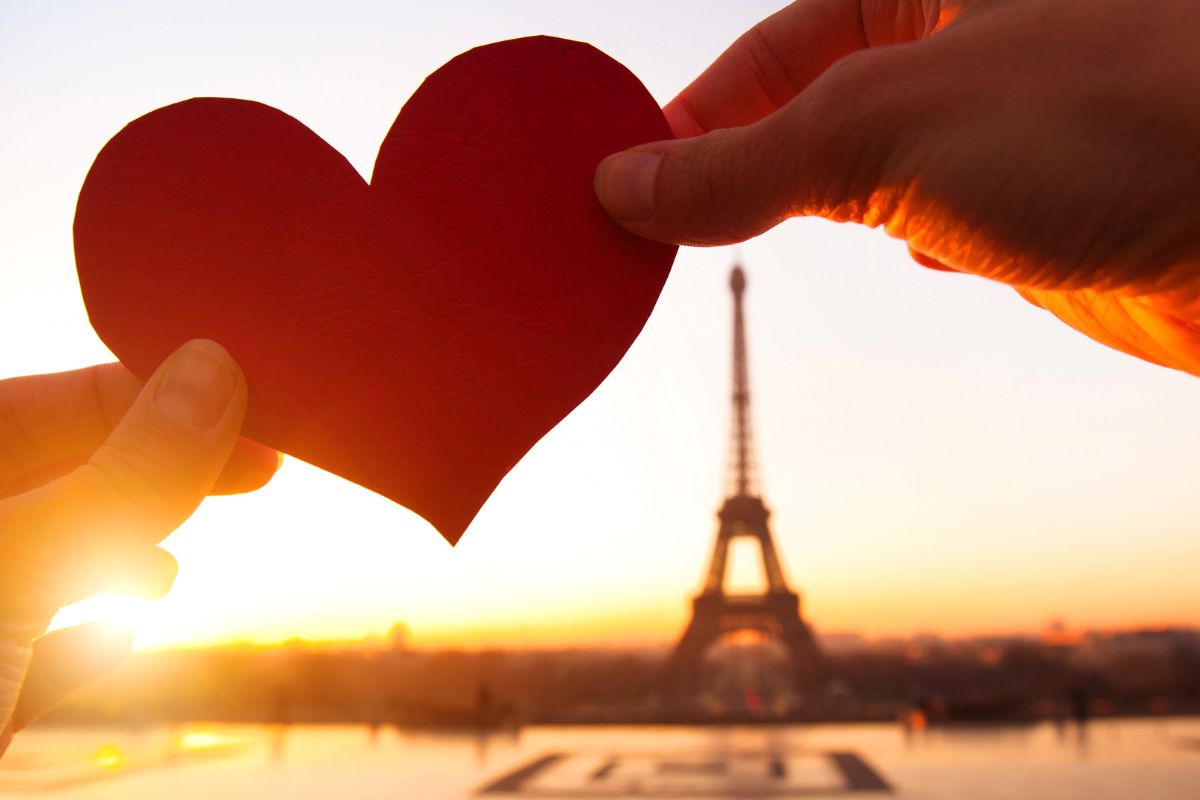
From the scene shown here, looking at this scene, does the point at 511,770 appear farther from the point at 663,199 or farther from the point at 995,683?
the point at 995,683

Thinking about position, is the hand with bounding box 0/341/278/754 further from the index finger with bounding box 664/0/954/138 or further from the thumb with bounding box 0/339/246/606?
the index finger with bounding box 664/0/954/138

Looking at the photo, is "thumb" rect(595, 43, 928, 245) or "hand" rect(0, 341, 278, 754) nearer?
"hand" rect(0, 341, 278, 754)

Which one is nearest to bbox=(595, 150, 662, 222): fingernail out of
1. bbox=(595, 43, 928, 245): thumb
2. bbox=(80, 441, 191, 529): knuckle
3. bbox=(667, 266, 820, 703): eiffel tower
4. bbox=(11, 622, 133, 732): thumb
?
bbox=(595, 43, 928, 245): thumb

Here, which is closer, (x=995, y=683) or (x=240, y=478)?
(x=240, y=478)

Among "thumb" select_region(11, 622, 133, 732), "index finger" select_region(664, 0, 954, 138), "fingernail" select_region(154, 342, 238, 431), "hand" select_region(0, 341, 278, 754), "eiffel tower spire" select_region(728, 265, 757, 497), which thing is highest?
"eiffel tower spire" select_region(728, 265, 757, 497)

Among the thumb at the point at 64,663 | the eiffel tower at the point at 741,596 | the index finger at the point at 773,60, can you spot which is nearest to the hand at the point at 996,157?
the index finger at the point at 773,60

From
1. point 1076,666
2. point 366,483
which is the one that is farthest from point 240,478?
point 1076,666

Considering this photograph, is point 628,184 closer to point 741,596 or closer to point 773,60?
point 773,60
